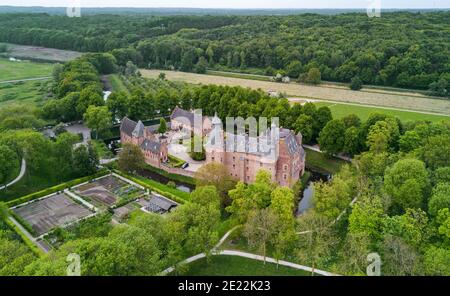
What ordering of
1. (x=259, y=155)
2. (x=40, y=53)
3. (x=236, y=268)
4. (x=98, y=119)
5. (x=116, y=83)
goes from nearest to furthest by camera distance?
(x=236, y=268) < (x=259, y=155) < (x=98, y=119) < (x=116, y=83) < (x=40, y=53)

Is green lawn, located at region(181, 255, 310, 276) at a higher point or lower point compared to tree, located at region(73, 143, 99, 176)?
lower

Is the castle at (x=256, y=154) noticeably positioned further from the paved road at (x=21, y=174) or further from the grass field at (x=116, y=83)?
the grass field at (x=116, y=83)

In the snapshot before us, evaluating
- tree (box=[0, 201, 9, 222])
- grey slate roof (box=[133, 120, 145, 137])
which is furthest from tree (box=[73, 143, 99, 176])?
tree (box=[0, 201, 9, 222])

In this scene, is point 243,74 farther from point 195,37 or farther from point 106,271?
point 106,271

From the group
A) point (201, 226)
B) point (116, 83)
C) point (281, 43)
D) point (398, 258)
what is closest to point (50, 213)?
point (201, 226)

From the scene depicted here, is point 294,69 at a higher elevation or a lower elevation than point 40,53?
lower

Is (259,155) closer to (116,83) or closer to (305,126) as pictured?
(305,126)

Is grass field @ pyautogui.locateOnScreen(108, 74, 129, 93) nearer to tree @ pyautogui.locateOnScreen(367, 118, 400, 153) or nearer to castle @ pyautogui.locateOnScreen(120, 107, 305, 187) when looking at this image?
castle @ pyautogui.locateOnScreen(120, 107, 305, 187)

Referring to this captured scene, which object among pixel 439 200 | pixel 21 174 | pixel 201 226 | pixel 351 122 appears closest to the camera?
pixel 201 226
